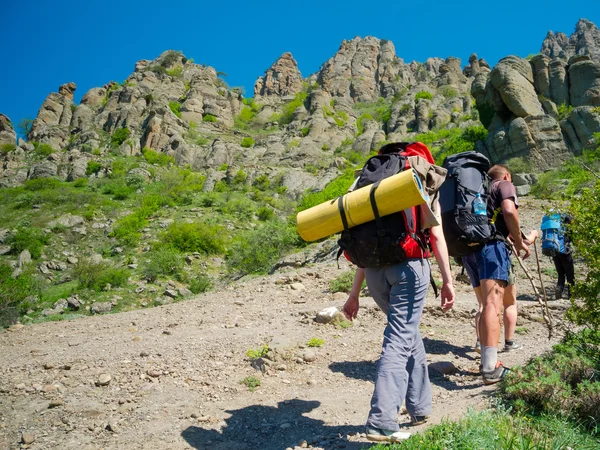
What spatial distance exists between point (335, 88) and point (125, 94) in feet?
154

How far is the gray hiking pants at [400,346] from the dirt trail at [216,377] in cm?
30

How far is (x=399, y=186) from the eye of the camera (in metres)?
2.46

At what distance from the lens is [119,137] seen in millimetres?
53781

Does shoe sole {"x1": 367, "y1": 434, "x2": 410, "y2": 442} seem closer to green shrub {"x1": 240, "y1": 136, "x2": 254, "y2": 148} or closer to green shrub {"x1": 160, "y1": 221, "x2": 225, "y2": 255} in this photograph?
green shrub {"x1": 160, "y1": 221, "x2": 225, "y2": 255}

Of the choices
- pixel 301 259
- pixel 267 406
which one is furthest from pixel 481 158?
pixel 301 259

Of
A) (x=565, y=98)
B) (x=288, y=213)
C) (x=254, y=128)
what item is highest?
(x=254, y=128)

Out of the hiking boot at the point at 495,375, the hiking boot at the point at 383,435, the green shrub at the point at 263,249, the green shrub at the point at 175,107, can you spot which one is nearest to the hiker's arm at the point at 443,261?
the hiking boot at the point at 383,435

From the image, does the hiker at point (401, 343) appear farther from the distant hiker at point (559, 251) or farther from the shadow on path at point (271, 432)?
the distant hiker at point (559, 251)

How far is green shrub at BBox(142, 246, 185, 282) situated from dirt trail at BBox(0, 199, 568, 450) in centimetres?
1173

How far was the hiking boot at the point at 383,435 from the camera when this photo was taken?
2.28m

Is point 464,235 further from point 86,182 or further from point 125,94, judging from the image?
point 125,94

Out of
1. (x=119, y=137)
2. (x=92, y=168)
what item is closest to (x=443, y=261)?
(x=92, y=168)

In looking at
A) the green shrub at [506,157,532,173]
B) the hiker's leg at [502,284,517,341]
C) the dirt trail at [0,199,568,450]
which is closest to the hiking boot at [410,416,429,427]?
the dirt trail at [0,199,568,450]

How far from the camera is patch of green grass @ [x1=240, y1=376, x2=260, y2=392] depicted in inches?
156
